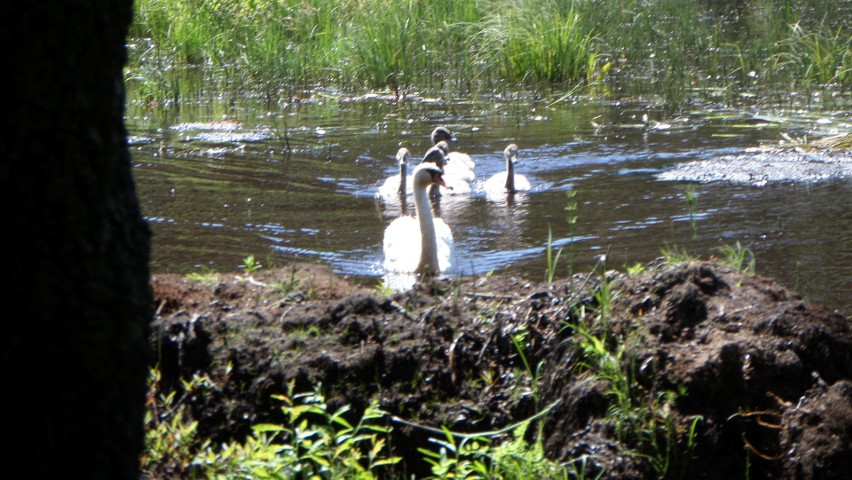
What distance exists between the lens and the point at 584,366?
410 centimetres

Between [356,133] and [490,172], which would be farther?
[356,133]

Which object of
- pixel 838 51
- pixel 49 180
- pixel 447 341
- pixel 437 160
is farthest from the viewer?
pixel 838 51

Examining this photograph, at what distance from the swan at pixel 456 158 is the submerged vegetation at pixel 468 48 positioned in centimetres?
359

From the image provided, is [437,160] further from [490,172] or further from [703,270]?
[703,270]

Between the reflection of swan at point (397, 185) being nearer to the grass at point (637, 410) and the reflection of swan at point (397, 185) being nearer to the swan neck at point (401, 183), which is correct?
the swan neck at point (401, 183)

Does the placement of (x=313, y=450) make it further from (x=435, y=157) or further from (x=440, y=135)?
(x=440, y=135)

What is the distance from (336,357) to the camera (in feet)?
13.6

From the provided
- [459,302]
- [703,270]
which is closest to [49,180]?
[459,302]

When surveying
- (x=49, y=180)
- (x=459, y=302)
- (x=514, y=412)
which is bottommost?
(x=514, y=412)

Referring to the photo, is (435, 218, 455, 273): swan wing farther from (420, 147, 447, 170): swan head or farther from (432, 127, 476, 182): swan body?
(432, 127, 476, 182): swan body

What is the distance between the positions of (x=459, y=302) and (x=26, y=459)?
8.51 ft

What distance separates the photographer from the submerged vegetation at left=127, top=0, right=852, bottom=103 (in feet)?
53.6

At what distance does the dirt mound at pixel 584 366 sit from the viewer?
12.6 ft

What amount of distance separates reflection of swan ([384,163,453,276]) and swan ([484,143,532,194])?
202cm
